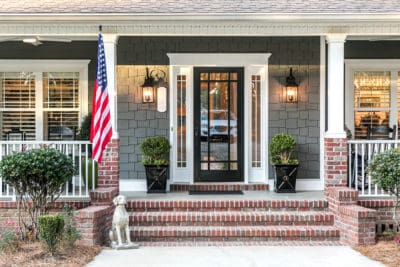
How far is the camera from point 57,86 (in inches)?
→ 408

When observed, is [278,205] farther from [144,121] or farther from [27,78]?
[27,78]

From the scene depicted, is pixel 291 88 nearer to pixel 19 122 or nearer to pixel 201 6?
pixel 201 6

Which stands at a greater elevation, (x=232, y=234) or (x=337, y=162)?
(x=337, y=162)

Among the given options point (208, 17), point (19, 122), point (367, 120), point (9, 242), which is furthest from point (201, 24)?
point (19, 122)

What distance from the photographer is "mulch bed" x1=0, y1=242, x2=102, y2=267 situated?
20.5 feet

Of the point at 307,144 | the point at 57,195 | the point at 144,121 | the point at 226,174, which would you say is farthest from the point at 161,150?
the point at 307,144

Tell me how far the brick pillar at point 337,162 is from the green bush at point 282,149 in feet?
3.45

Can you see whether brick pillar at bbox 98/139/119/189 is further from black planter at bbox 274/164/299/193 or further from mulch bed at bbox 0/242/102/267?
black planter at bbox 274/164/299/193

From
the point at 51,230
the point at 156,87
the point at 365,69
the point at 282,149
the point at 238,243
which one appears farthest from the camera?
the point at 365,69

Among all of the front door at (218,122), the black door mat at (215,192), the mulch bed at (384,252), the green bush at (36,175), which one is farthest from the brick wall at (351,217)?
the green bush at (36,175)

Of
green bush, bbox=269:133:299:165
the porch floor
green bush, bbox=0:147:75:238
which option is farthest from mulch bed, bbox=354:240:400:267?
green bush, bbox=0:147:75:238

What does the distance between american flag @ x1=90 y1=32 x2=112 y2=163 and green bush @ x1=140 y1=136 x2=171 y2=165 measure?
4.88ft

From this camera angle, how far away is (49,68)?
1020 centimetres

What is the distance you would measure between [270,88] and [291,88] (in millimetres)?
398
